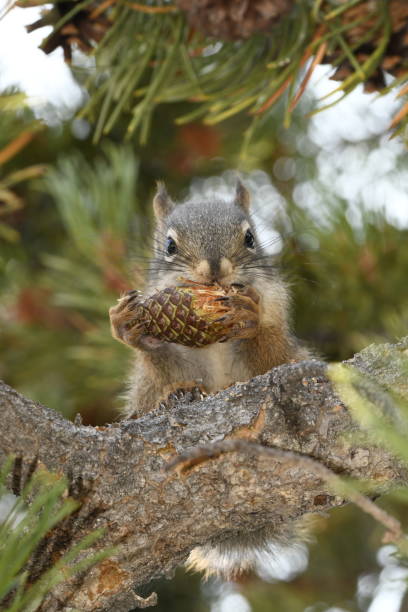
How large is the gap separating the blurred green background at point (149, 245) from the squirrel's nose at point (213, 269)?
284 millimetres

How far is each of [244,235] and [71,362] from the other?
595 mm

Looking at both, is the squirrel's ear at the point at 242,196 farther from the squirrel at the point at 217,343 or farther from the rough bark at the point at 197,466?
the rough bark at the point at 197,466

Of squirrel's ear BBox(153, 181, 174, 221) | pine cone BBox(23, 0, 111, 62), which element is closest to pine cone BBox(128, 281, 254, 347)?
pine cone BBox(23, 0, 111, 62)

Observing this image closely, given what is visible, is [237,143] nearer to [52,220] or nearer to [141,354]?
[52,220]

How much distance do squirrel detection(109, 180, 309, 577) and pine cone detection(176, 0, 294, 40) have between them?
49 centimetres

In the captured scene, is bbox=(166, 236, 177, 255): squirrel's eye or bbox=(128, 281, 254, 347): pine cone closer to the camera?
bbox=(128, 281, 254, 347): pine cone

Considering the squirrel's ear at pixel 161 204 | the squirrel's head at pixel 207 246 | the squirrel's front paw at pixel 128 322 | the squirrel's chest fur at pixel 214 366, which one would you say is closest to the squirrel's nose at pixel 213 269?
the squirrel's head at pixel 207 246

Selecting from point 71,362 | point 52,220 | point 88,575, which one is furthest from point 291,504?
point 52,220

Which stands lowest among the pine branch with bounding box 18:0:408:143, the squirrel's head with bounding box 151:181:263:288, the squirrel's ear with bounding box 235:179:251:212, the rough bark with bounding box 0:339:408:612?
the squirrel's ear with bounding box 235:179:251:212

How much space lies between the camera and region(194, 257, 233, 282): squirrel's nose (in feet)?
5.34

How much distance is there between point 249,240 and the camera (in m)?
1.87

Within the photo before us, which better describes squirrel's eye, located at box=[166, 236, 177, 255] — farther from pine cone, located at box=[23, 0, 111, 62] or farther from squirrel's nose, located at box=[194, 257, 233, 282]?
pine cone, located at box=[23, 0, 111, 62]

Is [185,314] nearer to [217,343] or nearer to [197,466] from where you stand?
[217,343]

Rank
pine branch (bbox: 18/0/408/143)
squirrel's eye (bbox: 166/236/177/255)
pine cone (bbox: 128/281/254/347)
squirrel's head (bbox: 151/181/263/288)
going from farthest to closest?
squirrel's eye (bbox: 166/236/177/255)
squirrel's head (bbox: 151/181/263/288)
pine cone (bbox: 128/281/254/347)
pine branch (bbox: 18/0/408/143)
